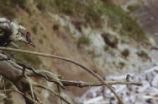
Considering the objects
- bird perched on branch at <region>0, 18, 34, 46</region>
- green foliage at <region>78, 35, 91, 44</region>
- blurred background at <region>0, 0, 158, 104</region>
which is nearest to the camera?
bird perched on branch at <region>0, 18, 34, 46</region>

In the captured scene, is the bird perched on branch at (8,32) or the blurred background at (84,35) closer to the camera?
the bird perched on branch at (8,32)

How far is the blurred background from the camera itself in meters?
6.25

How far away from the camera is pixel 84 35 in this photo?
881 cm

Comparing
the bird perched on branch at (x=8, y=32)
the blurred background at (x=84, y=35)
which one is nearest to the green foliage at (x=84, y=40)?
the blurred background at (x=84, y=35)

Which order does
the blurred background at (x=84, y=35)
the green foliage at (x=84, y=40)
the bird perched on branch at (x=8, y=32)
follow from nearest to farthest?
the bird perched on branch at (x=8, y=32), the blurred background at (x=84, y=35), the green foliage at (x=84, y=40)

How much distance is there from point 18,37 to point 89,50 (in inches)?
273

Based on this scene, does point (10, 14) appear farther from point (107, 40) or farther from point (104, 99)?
point (107, 40)

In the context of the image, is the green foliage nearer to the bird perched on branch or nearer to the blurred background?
the blurred background

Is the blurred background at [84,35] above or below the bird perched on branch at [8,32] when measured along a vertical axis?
above

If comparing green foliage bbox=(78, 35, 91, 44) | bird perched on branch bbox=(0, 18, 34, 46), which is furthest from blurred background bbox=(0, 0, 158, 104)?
bird perched on branch bbox=(0, 18, 34, 46)

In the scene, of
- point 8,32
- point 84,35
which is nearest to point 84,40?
point 84,35

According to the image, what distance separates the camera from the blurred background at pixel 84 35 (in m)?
6.25

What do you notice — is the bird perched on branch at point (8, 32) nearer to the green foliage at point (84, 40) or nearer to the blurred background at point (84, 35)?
the blurred background at point (84, 35)

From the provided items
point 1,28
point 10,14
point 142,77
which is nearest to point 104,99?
point 142,77
